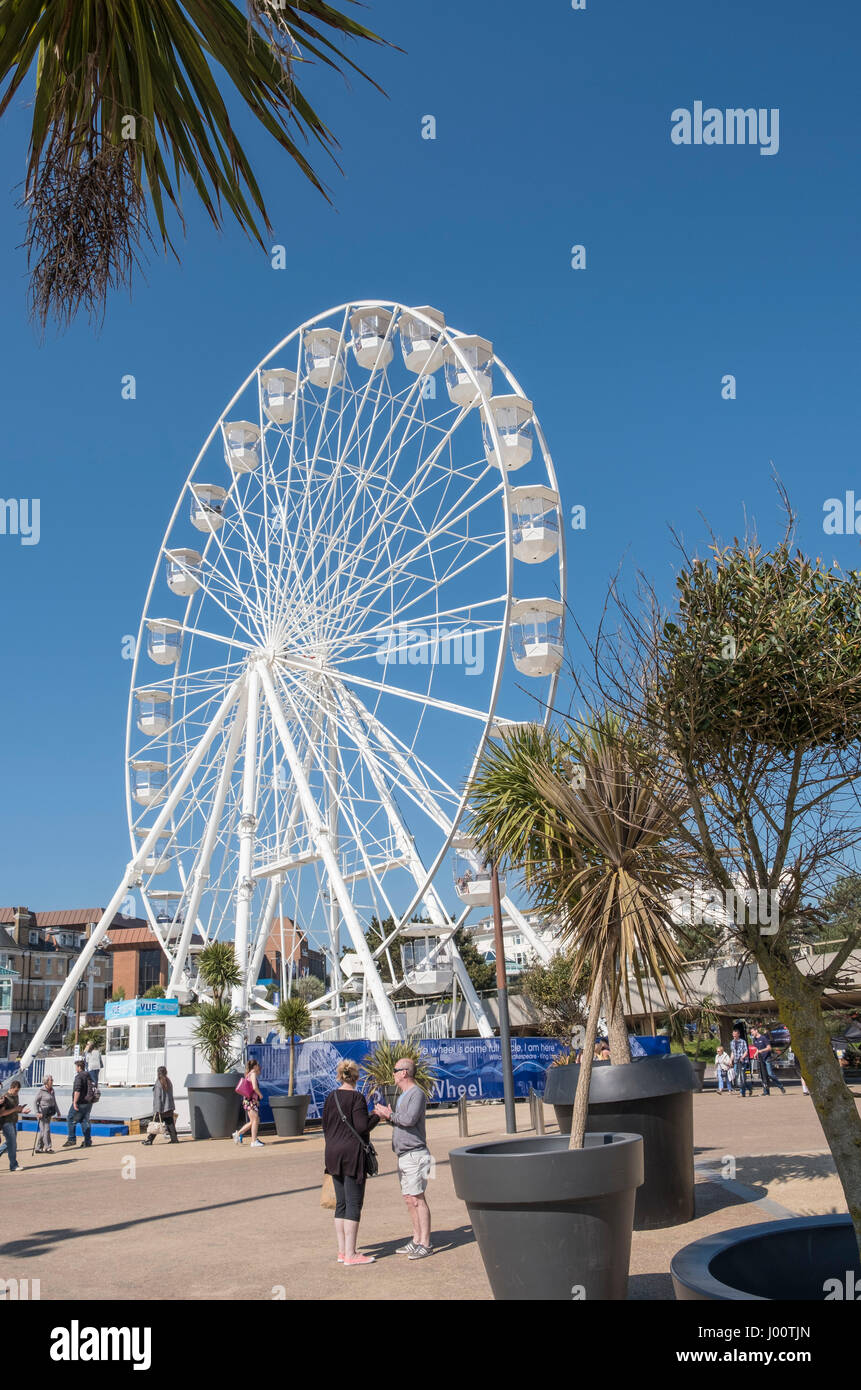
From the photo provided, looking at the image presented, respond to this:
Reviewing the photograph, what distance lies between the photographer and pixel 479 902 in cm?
2869

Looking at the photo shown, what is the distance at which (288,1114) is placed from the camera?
20.1m

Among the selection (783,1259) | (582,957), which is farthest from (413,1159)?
(783,1259)

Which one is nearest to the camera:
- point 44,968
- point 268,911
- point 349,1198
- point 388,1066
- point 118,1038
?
point 349,1198

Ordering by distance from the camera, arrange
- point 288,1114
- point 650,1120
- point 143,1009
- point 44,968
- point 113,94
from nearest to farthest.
A: point 113,94, point 650,1120, point 288,1114, point 143,1009, point 44,968

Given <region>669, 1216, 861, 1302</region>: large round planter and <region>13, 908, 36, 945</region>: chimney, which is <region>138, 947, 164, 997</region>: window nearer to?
<region>13, 908, 36, 945</region>: chimney

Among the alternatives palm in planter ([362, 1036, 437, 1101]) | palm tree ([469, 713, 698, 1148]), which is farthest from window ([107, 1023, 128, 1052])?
palm tree ([469, 713, 698, 1148])

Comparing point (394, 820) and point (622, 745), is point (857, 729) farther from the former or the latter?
point (394, 820)

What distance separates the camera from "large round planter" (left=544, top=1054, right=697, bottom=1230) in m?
8.81

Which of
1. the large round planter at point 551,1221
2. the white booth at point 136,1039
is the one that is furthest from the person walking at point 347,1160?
the white booth at point 136,1039

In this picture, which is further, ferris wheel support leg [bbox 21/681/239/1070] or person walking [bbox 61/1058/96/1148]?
ferris wheel support leg [bbox 21/681/239/1070]

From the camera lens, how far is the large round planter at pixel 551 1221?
5750mm

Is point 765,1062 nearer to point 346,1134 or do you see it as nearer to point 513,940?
point 346,1134

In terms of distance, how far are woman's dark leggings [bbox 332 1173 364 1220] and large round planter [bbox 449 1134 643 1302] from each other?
7.39 feet

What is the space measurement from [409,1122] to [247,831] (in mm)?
18824
